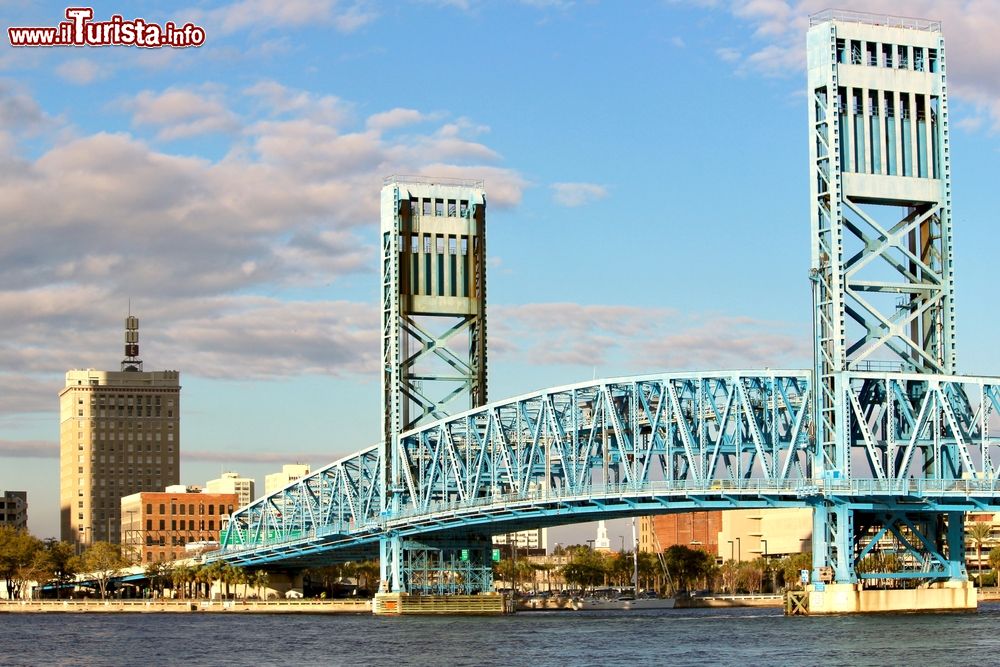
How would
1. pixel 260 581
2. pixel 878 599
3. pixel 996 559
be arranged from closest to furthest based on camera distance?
pixel 878 599 < pixel 260 581 < pixel 996 559

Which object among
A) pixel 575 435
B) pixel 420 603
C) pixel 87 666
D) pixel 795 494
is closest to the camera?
pixel 87 666

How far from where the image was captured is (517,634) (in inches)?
4313

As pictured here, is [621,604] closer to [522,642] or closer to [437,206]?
[437,206]

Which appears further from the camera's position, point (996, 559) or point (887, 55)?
point (996, 559)

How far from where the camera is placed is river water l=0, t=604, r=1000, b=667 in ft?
282

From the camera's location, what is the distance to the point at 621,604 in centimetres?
17800

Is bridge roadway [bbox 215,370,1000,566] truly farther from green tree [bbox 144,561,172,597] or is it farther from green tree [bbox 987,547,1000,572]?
green tree [bbox 987,547,1000,572]

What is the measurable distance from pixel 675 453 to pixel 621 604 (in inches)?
2502

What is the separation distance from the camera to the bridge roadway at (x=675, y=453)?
10938cm

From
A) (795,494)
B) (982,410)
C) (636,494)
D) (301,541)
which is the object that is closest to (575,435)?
Answer: (636,494)

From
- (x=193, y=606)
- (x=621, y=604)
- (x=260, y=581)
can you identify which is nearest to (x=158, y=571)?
(x=260, y=581)

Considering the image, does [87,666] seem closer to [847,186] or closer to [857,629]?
[857,629]

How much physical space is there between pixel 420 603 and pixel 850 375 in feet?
135

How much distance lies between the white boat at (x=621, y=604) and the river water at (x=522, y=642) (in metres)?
41.0
